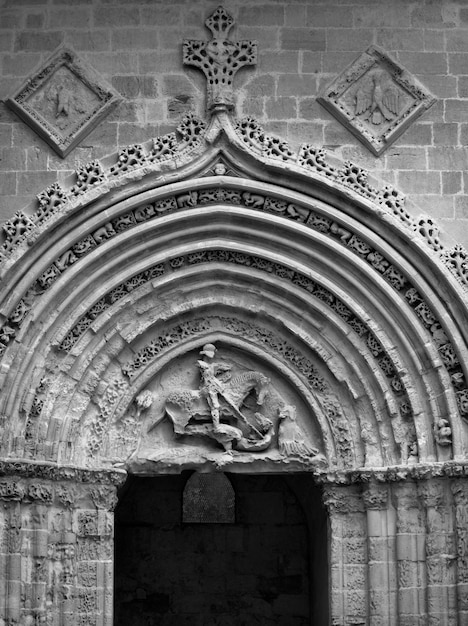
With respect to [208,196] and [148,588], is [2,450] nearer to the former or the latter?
[208,196]

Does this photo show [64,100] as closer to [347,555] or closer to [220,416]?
[220,416]

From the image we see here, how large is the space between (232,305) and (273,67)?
2372 mm

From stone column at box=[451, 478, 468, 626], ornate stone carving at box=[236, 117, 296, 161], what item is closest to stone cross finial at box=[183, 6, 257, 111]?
ornate stone carving at box=[236, 117, 296, 161]

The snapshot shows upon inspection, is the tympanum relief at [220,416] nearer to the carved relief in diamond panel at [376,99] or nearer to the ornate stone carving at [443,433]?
the ornate stone carving at [443,433]

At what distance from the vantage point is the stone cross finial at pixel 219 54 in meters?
13.1

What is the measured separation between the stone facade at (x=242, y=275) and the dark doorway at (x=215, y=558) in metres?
3.73

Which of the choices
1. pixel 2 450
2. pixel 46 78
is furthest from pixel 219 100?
pixel 2 450

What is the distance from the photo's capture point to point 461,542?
12.4 metres

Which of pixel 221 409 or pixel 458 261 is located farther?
pixel 221 409

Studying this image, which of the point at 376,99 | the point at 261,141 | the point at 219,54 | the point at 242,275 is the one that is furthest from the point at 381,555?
the point at 219,54

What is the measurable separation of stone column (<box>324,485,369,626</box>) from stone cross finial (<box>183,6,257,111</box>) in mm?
4020

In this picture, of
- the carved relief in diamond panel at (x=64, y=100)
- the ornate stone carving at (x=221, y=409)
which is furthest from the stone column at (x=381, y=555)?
the carved relief in diamond panel at (x=64, y=100)

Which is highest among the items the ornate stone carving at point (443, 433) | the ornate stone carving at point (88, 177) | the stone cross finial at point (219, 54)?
the stone cross finial at point (219, 54)

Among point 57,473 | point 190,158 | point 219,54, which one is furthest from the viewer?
point 219,54
